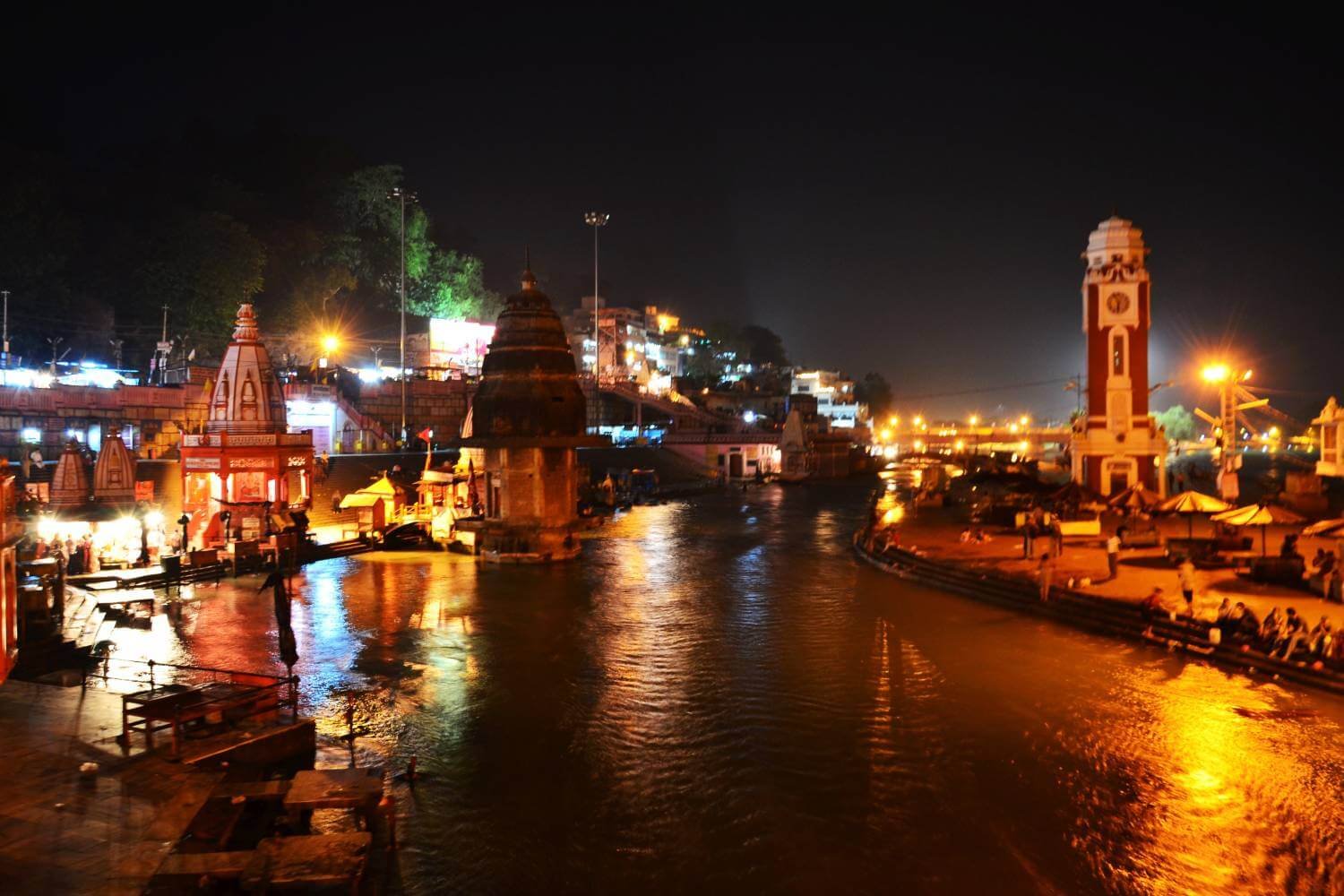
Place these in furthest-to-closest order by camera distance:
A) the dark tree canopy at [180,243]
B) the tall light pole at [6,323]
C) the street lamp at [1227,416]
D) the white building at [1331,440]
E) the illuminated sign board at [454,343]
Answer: the illuminated sign board at [454,343]
the dark tree canopy at [180,243]
the tall light pole at [6,323]
the street lamp at [1227,416]
the white building at [1331,440]

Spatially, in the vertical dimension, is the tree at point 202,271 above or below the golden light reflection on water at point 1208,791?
above

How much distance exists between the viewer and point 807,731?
13094 mm

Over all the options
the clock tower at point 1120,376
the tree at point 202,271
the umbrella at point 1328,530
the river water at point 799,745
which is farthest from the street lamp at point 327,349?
the umbrella at point 1328,530

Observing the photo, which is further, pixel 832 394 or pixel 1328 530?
pixel 832 394

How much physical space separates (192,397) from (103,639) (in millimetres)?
28809

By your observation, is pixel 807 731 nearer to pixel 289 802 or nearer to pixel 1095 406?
pixel 289 802

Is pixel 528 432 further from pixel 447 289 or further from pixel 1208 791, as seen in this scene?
pixel 447 289

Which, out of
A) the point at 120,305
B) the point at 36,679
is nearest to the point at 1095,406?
the point at 36,679

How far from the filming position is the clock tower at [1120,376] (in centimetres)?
3753

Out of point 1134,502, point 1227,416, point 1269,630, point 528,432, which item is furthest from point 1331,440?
point 528,432

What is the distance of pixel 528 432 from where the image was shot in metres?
27.5

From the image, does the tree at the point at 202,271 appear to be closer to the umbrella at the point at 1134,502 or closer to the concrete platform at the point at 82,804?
the concrete platform at the point at 82,804

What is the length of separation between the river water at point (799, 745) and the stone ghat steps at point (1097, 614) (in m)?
0.55

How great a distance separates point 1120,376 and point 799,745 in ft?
102
